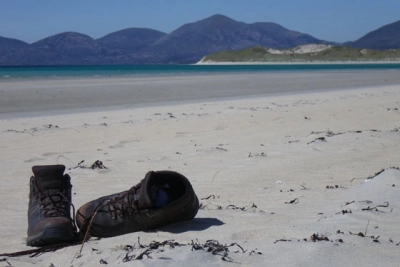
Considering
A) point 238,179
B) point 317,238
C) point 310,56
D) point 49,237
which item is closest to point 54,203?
point 49,237

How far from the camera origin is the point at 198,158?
6926 mm

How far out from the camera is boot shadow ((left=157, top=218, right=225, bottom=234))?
12.5ft

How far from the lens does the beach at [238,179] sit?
3256 mm

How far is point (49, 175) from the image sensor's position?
156 inches

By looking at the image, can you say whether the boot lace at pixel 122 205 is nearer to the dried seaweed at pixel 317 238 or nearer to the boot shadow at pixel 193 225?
the boot shadow at pixel 193 225

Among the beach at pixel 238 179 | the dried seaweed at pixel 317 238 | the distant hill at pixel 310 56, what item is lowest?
the distant hill at pixel 310 56

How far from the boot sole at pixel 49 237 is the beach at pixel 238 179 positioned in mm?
118

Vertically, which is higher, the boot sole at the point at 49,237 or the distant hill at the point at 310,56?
the boot sole at the point at 49,237

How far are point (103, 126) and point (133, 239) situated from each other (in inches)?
294

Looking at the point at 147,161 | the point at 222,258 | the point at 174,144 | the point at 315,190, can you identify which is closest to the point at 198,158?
the point at 147,161

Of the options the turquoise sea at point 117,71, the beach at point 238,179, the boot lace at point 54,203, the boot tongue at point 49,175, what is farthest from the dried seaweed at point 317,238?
the turquoise sea at point 117,71


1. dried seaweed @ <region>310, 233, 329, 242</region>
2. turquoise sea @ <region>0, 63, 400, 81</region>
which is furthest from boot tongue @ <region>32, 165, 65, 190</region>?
turquoise sea @ <region>0, 63, 400, 81</region>

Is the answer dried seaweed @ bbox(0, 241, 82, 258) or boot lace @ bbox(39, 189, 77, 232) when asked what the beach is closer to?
dried seaweed @ bbox(0, 241, 82, 258)

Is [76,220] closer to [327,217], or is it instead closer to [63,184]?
[63,184]
